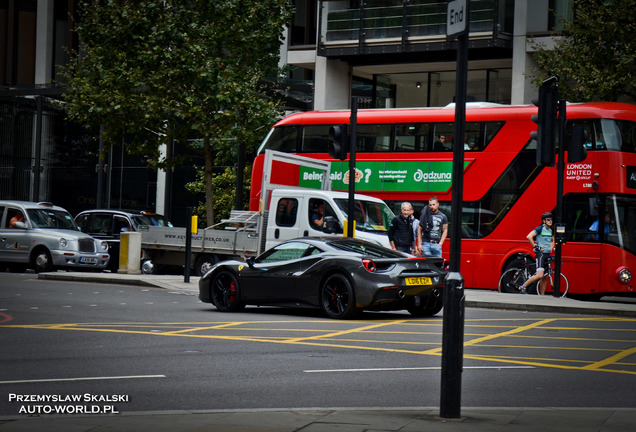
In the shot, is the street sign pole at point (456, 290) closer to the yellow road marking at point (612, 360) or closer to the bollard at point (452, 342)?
the bollard at point (452, 342)

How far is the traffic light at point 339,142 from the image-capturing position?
19594 mm

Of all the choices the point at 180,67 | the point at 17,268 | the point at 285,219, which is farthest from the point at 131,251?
the point at 180,67

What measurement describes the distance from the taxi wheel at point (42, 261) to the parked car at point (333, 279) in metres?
12.2

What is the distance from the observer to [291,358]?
10.5m

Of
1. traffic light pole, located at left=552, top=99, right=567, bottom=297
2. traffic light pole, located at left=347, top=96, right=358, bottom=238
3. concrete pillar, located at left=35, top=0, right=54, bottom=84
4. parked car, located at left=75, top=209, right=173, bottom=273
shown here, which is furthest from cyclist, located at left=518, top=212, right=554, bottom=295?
concrete pillar, located at left=35, top=0, right=54, bottom=84

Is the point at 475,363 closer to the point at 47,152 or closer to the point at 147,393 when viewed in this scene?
the point at 147,393

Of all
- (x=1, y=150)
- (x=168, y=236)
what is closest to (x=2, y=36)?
(x=1, y=150)

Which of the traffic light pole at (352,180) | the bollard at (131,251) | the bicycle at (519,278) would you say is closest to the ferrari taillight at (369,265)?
the traffic light pole at (352,180)

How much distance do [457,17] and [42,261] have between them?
71.9ft

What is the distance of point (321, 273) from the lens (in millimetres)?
14773

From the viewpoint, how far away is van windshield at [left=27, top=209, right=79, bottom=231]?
1105 inches

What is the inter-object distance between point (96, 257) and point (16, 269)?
2.90m

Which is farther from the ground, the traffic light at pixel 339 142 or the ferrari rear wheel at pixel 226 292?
the traffic light at pixel 339 142

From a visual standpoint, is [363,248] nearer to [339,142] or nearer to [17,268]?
[339,142]
